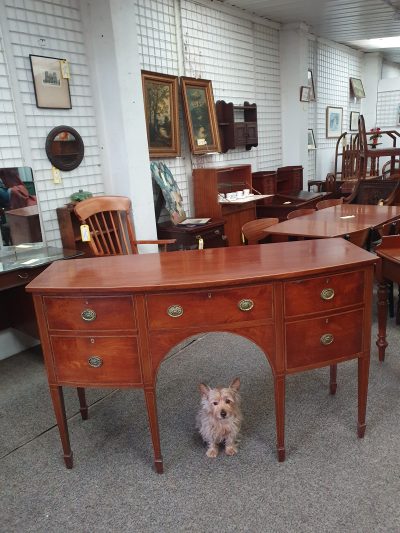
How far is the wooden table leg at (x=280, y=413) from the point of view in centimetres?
194

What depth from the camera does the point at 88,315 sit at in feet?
5.96

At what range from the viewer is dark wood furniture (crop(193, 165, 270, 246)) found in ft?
15.9

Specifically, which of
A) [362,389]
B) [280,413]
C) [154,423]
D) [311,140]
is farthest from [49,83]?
[311,140]

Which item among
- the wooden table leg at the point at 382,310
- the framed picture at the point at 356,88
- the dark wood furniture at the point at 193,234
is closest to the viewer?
the wooden table leg at the point at 382,310

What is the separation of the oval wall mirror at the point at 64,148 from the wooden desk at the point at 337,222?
1.84m

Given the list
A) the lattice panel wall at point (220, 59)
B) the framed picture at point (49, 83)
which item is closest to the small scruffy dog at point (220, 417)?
the framed picture at point (49, 83)

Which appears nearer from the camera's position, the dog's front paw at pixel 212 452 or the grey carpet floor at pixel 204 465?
the grey carpet floor at pixel 204 465

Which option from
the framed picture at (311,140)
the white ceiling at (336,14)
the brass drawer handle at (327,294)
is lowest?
the brass drawer handle at (327,294)

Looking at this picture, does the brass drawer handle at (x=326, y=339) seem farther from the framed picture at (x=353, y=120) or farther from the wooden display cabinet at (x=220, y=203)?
the framed picture at (x=353, y=120)

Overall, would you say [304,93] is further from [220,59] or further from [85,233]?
[85,233]

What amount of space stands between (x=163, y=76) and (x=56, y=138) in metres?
1.52

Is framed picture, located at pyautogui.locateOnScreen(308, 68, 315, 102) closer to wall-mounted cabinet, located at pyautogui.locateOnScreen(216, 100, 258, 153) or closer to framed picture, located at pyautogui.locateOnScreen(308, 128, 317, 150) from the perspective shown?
framed picture, located at pyautogui.locateOnScreen(308, 128, 317, 150)

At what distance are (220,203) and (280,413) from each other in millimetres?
3247

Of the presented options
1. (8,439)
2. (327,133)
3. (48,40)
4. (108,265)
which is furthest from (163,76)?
(327,133)
